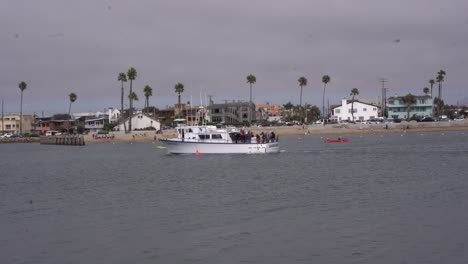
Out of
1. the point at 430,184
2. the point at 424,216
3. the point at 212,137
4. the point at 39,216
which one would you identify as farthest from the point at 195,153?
the point at 424,216

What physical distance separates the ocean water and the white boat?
61.6 ft

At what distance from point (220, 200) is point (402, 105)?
169m

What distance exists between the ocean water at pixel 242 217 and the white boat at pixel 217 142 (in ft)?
61.6

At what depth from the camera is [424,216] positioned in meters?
30.0

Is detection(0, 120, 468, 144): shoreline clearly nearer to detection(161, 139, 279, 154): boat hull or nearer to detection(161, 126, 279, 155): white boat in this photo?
detection(161, 126, 279, 155): white boat

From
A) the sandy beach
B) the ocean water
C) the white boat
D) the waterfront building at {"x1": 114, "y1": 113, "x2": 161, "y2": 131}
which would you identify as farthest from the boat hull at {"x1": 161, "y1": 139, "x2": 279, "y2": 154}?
the waterfront building at {"x1": 114, "y1": 113, "x2": 161, "y2": 131}

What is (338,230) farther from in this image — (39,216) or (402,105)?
(402,105)

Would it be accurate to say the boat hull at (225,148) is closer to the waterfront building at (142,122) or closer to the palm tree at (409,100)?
the waterfront building at (142,122)

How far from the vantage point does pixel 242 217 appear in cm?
3080

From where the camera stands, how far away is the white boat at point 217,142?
7531 cm

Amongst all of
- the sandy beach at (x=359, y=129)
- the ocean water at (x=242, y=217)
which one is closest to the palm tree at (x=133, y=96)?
the sandy beach at (x=359, y=129)

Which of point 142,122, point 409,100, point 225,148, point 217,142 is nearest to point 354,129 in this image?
point 409,100

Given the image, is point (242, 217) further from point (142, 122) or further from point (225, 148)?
point (142, 122)

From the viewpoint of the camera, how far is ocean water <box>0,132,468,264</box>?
23.8m
